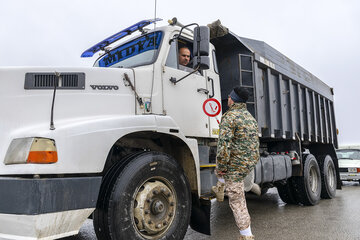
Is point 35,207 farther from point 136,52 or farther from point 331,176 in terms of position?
point 331,176

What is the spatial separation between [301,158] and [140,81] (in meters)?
4.67

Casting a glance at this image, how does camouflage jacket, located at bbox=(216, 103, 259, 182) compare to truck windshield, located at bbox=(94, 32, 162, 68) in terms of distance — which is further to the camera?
truck windshield, located at bbox=(94, 32, 162, 68)

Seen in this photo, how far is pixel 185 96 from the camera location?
3.94 metres

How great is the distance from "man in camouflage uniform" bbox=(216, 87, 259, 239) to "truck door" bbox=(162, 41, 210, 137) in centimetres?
59

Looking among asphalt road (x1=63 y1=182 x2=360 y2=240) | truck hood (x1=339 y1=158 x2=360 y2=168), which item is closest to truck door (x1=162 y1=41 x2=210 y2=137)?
asphalt road (x1=63 y1=182 x2=360 y2=240)

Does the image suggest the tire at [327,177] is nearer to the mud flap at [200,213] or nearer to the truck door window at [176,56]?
the mud flap at [200,213]

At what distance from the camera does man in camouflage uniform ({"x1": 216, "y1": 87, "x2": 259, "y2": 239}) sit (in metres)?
3.37

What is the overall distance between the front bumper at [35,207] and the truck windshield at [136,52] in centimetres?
187

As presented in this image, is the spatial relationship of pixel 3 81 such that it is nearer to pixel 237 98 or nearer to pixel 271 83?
pixel 237 98

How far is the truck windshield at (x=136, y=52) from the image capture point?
3838 mm

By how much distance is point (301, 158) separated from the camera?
22.2 ft

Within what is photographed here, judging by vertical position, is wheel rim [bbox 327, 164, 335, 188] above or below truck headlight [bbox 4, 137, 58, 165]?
below

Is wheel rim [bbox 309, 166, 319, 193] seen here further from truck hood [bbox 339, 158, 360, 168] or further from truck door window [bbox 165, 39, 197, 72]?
truck hood [bbox 339, 158, 360, 168]

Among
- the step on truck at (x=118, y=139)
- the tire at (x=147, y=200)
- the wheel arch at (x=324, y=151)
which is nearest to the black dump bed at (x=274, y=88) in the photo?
the step on truck at (x=118, y=139)
